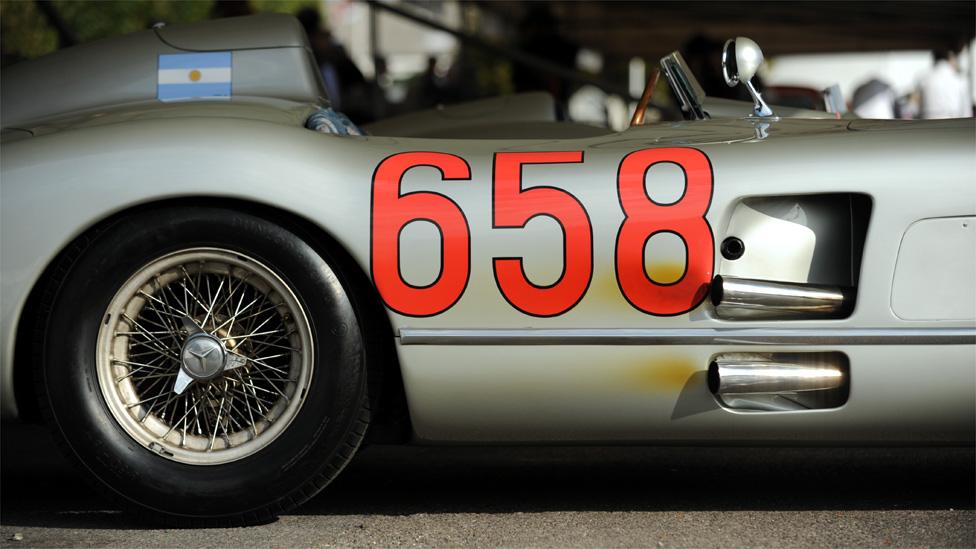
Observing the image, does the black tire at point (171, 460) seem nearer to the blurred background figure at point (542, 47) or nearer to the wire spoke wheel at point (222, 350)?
the wire spoke wheel at point (222, 350)

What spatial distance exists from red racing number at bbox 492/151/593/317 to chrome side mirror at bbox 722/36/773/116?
0.79 meters

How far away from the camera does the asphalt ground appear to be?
3.05 meters

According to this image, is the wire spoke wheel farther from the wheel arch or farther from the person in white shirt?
the person in white shirt

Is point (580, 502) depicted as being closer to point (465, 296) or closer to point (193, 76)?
point (465, 296)

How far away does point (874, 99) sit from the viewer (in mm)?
10430

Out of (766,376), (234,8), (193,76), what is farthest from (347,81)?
(766,376)

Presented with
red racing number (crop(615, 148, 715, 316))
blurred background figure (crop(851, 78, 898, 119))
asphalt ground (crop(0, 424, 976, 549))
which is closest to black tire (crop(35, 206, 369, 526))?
asphalt ground (crop(0, 424, 976, 549))

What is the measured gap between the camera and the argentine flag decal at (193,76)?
151 inches

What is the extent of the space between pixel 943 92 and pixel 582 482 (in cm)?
771

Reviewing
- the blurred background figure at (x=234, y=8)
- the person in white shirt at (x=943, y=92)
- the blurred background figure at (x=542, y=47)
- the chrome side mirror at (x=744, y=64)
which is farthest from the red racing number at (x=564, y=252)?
the person in white shirt at (x=943, y=92)

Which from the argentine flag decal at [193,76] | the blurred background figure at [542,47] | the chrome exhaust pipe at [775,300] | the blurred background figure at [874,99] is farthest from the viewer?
the blurred background figure at [874,99]

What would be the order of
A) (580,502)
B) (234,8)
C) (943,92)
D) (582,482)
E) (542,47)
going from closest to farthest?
(580,502), (582,482), (234,8), (542,47), (943,92)

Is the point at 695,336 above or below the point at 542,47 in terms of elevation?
below

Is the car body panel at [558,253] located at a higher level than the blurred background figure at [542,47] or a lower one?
lower
